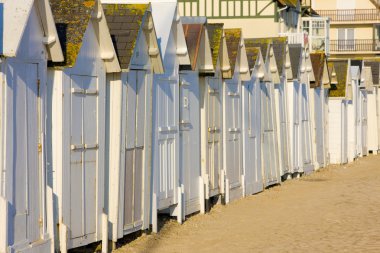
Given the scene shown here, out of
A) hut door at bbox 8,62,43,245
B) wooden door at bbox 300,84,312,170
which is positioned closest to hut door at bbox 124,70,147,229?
hut door at bbox 8,62,43,245

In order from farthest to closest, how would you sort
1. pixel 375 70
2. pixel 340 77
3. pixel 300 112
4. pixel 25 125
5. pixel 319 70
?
pixel 375 70, pixel 340 77, pixel 319 70, pixel 300 112, pixel 25 125

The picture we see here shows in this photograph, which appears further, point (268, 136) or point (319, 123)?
point (319, 123)

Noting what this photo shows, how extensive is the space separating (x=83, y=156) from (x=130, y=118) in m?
1.77

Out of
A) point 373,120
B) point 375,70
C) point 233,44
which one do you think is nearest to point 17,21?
point 233,44

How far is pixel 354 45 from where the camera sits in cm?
8519

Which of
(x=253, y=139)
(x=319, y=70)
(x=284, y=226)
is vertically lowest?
(x=284, y=226)

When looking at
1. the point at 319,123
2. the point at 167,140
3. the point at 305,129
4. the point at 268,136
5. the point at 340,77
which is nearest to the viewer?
the point at 167,140

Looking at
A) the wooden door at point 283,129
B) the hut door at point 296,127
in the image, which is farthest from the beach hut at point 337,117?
the wooden door at point 283,129

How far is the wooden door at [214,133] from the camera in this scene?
1972 cm

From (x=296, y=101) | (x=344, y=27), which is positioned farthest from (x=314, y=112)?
(x=344, y=27)

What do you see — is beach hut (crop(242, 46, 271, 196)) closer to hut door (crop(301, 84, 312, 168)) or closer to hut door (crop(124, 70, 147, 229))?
hut door (crop(301, 84, 312, 168))

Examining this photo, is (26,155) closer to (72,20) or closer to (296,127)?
(72,20)

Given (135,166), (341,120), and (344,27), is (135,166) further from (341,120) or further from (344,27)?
(344,27)

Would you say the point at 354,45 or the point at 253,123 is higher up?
the point at 354,45
